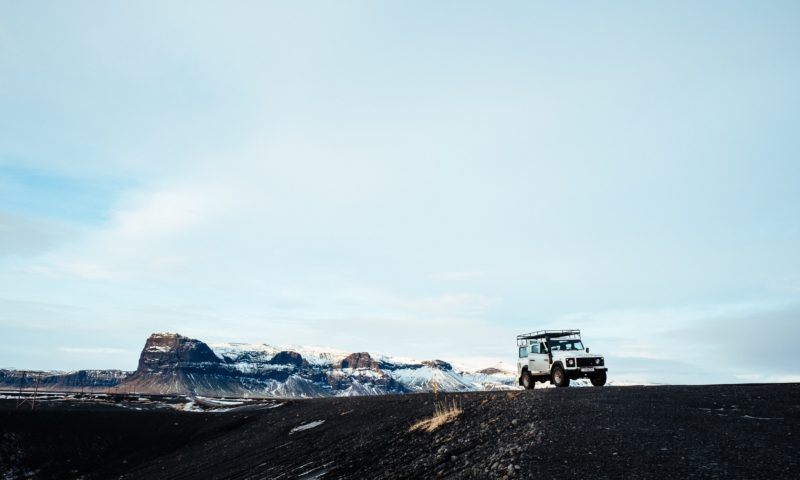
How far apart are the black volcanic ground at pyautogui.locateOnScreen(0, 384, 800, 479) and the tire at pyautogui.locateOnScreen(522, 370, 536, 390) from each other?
6911 mm

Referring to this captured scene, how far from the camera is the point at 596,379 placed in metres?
27.8

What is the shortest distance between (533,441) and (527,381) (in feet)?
63.4

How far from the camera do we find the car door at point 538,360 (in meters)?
28.6

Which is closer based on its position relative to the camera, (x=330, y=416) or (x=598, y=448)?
(x=598, y=448)

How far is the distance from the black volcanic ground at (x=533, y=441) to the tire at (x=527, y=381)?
6.91m

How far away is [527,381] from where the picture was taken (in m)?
30.3

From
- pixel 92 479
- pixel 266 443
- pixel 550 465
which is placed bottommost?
pixel 92 479

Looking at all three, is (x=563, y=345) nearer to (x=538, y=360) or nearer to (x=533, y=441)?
(x=538, y=360)

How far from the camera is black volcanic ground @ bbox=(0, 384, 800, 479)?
9.80 metres

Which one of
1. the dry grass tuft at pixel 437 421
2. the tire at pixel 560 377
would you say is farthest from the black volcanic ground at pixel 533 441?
the tire at pixel 560 377

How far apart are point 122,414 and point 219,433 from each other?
1377cm

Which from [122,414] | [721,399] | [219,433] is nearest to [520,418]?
[721,399]

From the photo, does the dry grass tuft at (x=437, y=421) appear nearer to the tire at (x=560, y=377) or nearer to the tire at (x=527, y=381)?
the tire at (x=560, y=377)

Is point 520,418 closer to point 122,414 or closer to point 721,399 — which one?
point 721,399
